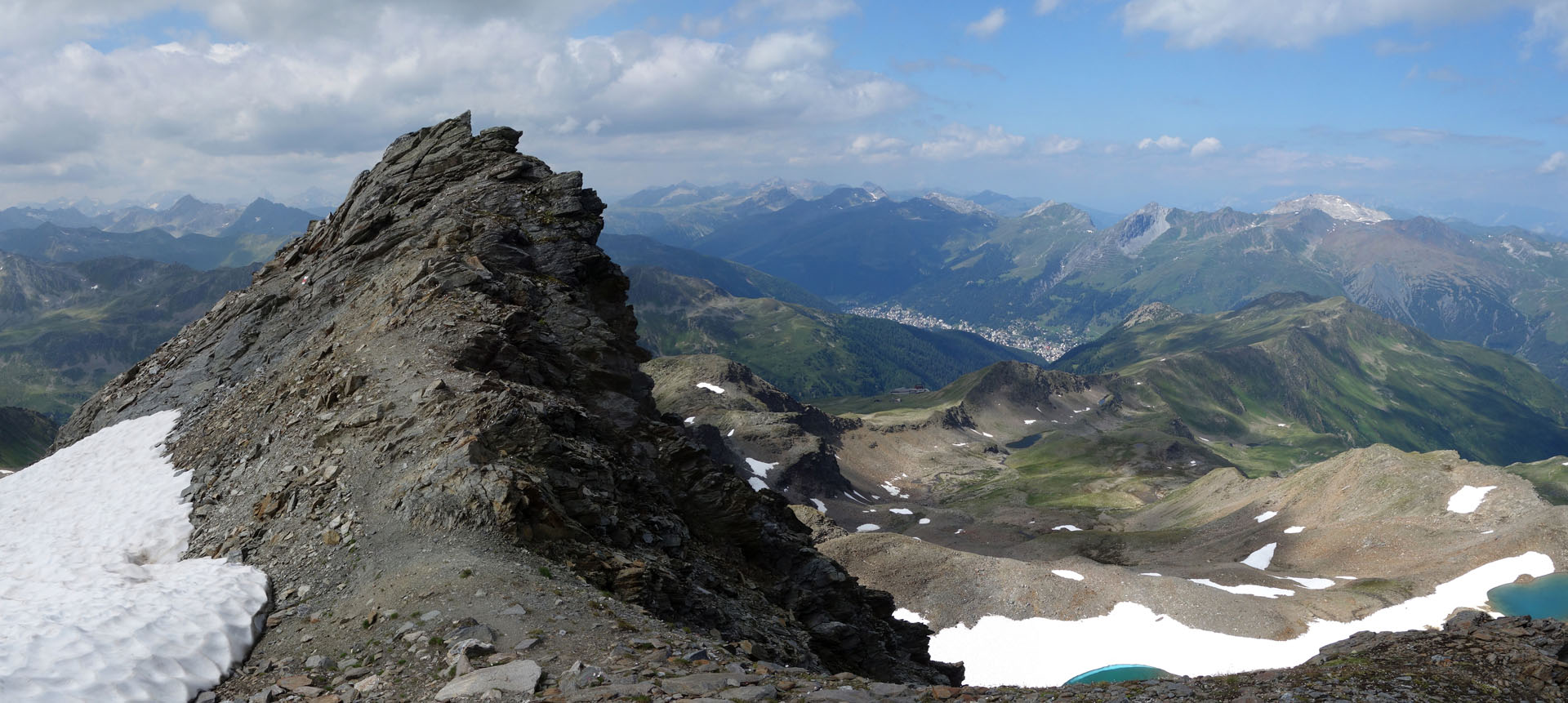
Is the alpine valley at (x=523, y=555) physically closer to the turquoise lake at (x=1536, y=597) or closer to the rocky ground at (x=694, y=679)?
the rocky ground at (x=694, y=679)

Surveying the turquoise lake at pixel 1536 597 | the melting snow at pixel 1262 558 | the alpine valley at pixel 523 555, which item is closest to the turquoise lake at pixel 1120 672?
the alpine valley at pixel 523 555

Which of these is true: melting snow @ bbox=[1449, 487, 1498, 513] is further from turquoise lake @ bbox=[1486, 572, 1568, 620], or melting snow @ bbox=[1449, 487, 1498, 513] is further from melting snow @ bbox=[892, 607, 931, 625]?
melting snow @ bbox=[892, 607, 931, 625]

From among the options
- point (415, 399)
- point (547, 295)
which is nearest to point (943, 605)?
point (547, 295)

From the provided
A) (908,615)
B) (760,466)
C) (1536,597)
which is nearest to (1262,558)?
(1536,597)

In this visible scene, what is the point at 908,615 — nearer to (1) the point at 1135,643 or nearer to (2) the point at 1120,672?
(2) the point at 1120,672

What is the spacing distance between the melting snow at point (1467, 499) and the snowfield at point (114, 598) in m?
114

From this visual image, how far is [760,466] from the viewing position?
176500 millimetres

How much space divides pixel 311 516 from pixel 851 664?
2096 centimetres

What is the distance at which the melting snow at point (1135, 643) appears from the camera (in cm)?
6438

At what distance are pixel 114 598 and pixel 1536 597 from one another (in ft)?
325

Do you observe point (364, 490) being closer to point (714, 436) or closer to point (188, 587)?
point (188, 587)

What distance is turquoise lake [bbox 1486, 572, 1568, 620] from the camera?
69312 millimetres

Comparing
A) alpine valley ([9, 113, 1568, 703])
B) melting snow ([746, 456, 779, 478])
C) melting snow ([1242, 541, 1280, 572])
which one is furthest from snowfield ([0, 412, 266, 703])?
melting snow ([746, 456, 779, 478])

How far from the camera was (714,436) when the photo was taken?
171 m
